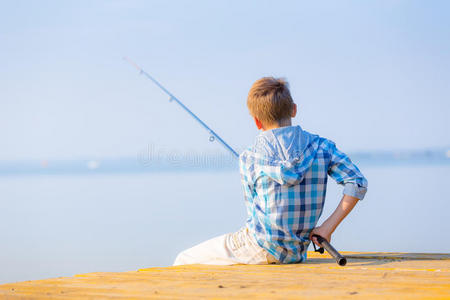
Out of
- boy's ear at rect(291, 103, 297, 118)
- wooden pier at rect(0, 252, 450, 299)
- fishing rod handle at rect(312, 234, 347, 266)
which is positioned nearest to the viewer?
wooden pier at rect(0, 252, 450, 299)

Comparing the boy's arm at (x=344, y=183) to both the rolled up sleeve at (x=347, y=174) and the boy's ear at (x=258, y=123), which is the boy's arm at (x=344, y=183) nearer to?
the rolled up sleeve at (x=347, y=174)

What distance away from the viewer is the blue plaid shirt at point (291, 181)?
282 centimetres

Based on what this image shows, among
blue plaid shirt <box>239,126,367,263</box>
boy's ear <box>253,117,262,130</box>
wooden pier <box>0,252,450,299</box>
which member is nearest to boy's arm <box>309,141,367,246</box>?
blue plaid shirt <box>239,126,367,263</box>

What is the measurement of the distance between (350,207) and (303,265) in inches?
12.4

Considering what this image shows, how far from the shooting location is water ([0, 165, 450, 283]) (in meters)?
7.59

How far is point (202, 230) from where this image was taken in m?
8.75

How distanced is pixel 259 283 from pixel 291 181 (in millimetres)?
645

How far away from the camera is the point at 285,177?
2779 mm

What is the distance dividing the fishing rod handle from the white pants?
0.73ft

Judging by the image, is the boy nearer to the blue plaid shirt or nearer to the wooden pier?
the blue plaid shirt

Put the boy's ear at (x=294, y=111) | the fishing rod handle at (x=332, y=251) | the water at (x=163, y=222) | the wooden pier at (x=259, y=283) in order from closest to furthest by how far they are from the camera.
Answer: the wooden pier at (x=259, y=283) < the fishing rod handle at (x=332, y=251) < the boy's ear at (x=294, y=111) < the water at (x=163, y=222)

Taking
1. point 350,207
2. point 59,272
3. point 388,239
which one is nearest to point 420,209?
point 388,239

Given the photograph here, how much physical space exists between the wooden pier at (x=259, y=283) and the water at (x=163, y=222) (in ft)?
14.0

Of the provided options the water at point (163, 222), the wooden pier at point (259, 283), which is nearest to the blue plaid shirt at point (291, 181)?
the wooden pier at point (259, 283)
